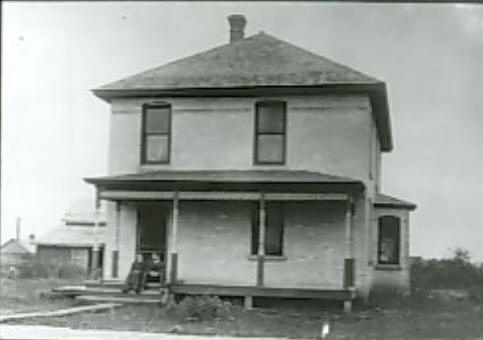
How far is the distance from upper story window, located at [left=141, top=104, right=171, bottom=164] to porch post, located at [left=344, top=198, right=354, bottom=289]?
2819 mm

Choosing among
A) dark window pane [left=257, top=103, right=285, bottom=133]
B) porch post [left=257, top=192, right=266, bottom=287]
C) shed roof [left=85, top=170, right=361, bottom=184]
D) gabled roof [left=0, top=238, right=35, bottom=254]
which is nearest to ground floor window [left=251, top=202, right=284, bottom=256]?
porch post [left=257, top=192, right=266, bottom=287]

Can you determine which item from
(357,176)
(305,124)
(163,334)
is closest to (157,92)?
(305,124)

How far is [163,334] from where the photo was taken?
1113cm

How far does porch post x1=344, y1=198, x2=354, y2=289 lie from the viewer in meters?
14.3

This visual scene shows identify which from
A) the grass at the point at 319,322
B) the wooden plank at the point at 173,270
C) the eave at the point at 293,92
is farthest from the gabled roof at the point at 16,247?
the wooden plank at the point at 173,270

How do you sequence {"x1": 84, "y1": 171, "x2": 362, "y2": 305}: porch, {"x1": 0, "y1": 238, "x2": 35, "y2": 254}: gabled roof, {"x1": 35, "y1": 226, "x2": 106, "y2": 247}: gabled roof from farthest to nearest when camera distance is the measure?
{"x1": 84, "y1": 171, "x2": 362, "y2": 305}: porch → {"x1": 35, "y1": 226, "x2": 106, "y2": 247}: gabled roof → {"x1": 0, "y1": 238, "x2": 35, "y2": 254}: gabled roof

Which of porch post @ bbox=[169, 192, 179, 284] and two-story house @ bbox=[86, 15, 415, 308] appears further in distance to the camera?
porch post @ bbox=[169, 192, 179, 284]

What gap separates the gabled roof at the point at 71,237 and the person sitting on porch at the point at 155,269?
3.25ft

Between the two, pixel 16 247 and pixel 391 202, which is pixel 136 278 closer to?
pixel 16 247

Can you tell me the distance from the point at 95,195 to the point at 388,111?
386cm

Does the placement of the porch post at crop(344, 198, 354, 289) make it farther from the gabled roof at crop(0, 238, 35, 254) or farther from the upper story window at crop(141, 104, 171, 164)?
the gabled roof at crop(0, 238, 35, 254)

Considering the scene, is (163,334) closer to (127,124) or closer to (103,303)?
(103,303)

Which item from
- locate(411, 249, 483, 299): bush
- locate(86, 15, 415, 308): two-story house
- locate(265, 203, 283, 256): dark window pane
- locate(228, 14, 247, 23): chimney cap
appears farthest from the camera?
locate(265, 203, 283, 256): dark window pane

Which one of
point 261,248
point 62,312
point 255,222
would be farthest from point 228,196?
point 62,312
